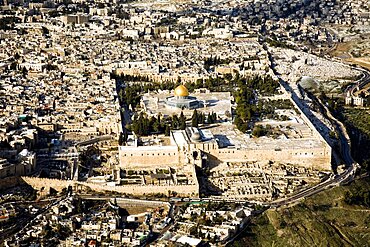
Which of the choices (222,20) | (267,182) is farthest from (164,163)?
(222,20)

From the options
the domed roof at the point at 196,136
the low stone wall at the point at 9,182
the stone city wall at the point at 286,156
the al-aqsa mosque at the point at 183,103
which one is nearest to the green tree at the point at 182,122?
the al-aqsa mosque at the point at 183,103

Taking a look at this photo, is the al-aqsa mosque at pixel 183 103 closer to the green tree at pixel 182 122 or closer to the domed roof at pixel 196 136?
the green tree at pixel 182 122

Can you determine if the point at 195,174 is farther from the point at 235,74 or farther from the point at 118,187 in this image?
the point at 235,74

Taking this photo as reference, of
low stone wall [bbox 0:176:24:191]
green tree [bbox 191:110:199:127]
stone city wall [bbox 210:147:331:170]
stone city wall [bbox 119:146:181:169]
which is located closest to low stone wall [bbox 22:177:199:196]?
low stone wall [bbox 0:176:24:191]

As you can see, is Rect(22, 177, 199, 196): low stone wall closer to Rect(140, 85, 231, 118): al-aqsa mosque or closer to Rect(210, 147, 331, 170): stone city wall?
Rect(210, 147, 331, 170): stone city wall

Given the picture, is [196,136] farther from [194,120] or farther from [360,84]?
[360,84]

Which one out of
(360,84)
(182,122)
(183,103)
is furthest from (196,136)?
(360,84)
